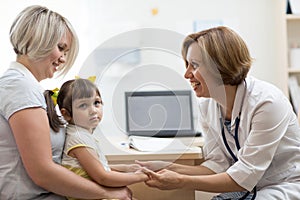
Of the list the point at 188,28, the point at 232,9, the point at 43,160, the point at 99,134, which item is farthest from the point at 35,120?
the point at 232,9

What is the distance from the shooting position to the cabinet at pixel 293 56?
2.64 meters

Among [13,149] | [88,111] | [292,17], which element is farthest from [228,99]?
[292,17]

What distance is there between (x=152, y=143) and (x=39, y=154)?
1.33 ft

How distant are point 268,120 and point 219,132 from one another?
239 millimetres

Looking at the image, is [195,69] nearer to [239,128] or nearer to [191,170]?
[239,128]

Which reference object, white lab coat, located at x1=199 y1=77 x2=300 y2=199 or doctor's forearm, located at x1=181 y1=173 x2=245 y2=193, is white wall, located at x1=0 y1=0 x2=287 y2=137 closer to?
white lab coat, located at x1=199 y1=77 x2=300 y2=199

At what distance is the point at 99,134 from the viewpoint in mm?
1368

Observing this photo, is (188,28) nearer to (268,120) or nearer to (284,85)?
(284,85)

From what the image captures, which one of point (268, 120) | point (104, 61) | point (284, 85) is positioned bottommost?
point (284, 85)

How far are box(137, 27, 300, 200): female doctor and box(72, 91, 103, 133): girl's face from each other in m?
0.23

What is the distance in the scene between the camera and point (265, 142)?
1.42m

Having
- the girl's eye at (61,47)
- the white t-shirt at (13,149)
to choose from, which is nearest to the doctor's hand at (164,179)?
the white t-shirt at (13,149)

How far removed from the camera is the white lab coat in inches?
55.7

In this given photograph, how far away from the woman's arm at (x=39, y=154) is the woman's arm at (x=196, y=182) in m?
0.29
